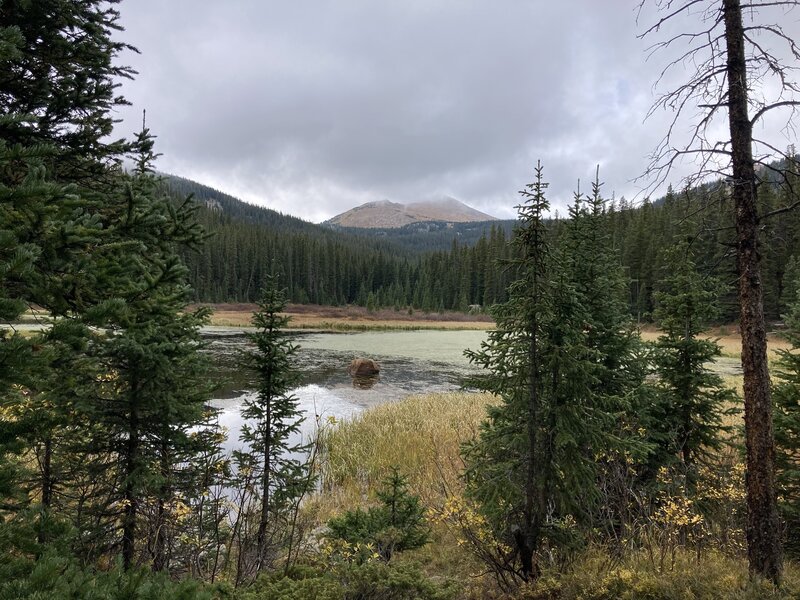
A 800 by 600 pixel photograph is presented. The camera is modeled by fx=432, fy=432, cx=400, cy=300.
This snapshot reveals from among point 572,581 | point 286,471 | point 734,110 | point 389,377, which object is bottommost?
point 389,377

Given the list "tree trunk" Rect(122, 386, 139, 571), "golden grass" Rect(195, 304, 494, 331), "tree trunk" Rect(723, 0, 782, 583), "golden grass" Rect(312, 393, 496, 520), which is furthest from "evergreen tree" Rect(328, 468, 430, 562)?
"golden grass" Rect(195, 304, 494, 331)

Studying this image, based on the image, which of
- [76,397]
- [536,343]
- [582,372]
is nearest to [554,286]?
[536,343]

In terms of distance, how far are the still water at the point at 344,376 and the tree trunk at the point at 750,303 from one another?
22.3ft

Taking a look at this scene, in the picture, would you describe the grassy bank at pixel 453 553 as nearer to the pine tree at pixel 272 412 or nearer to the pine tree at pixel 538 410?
the pine tree at pixel 538 410

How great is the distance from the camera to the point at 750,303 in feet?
16.0

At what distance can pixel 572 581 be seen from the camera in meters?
4.70

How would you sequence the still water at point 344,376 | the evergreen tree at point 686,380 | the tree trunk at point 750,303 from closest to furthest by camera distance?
the tree trunk at point 750,303
the evergreen tree at point 686,380
the still water at point 344,376

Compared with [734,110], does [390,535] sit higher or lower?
lower

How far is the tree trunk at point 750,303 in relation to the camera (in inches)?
187

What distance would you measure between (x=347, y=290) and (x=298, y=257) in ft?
49.0

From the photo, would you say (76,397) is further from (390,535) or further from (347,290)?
(347,290)

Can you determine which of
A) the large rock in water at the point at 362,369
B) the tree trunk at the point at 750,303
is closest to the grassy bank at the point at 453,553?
the tree trunk at the point at 750,303

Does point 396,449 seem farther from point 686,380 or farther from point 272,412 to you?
point 686,380

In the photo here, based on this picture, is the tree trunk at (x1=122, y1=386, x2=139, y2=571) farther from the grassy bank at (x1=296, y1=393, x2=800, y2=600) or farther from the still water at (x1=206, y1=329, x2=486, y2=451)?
the grassy bank at (x1=296, y1=393, x2=800, y2=600)
